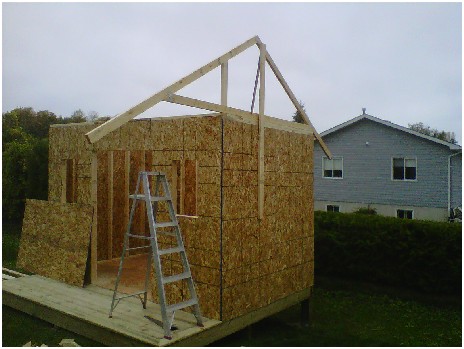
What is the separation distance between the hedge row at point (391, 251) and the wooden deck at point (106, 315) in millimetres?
3473

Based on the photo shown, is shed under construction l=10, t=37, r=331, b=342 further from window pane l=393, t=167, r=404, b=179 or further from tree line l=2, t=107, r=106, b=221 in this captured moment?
window pane l=393, t=167, r=404, b=179

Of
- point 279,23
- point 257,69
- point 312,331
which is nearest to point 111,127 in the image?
point 257,69

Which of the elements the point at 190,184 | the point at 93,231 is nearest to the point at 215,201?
the point at 93,231

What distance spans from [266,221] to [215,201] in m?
1.25

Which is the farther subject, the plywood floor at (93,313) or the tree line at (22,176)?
the tree line at (22,176)

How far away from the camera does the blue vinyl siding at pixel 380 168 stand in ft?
56.9

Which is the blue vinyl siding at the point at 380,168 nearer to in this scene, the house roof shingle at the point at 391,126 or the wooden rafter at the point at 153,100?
the house roof shingle at the point at 391,126

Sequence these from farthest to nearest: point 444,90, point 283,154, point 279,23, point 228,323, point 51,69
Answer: point 444,90
point 51,69
point 279,23
point 283,154
point 228,323

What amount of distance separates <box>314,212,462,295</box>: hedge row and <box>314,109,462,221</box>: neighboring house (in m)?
7.24

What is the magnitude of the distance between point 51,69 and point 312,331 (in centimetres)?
1715

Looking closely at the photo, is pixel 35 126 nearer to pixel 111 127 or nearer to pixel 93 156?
pixel 93 156

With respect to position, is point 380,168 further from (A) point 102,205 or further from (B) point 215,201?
(B) point 215,201

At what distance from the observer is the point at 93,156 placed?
8.83 m

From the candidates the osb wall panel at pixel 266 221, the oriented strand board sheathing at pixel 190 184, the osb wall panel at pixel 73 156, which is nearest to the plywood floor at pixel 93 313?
the osb wall panel at pixel 266 221
